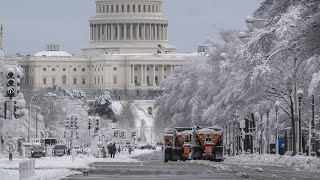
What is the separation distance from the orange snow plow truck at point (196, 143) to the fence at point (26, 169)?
30845 millimetres

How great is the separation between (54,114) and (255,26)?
93572mm

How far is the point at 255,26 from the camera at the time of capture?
100750 millimetres

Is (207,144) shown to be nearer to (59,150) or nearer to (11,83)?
(11,83)

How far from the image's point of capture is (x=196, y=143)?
75688 millimetres

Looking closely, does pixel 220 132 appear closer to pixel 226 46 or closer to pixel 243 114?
pixel 243 114

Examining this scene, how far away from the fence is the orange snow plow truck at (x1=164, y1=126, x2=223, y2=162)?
30.8 metres

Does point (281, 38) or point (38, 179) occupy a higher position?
point (281, 38)

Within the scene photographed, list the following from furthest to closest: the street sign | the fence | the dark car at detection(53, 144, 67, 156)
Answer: the dark car at detection(53, 144, 67, 156) < the street sign < the fence

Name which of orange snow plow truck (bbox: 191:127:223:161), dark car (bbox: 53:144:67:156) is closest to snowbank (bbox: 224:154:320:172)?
orange snow plow truck (bbox: 191:127:223:161)

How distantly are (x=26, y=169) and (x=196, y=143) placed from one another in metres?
34.4

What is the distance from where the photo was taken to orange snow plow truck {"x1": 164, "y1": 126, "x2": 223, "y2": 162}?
7494 cm

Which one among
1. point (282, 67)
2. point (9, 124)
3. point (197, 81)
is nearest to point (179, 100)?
point (197, 81)

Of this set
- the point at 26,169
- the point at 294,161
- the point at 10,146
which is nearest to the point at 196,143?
the point at 294,161

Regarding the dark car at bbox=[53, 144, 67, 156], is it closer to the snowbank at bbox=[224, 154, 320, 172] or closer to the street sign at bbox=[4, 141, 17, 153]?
the snowbank at bbox=[224, 154, 320, 172]
